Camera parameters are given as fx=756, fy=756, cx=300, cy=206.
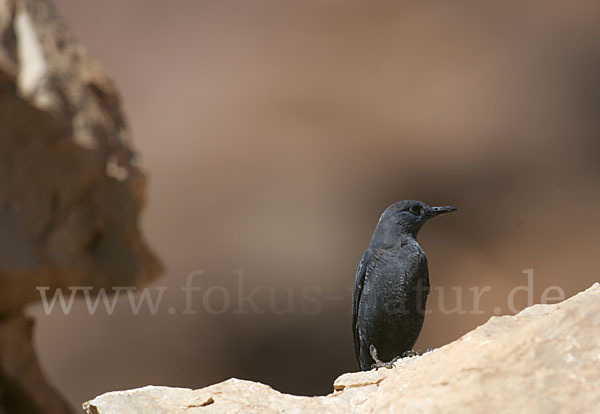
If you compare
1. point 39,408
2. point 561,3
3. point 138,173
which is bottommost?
point 39,408

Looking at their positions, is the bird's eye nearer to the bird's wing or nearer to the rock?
the bird's wing

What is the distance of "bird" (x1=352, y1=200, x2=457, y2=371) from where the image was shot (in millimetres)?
3867

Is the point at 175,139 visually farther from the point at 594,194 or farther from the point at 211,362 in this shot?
the point at 594,194

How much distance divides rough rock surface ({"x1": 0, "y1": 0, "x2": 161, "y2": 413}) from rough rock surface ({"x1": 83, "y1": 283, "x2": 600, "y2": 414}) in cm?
325

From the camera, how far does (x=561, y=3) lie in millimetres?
10945

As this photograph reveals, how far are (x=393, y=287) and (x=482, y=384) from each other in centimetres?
150

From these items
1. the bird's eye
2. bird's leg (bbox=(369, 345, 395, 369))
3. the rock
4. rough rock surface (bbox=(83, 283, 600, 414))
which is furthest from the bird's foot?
the rock

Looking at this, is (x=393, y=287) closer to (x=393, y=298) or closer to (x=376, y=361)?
(x=393, y=298)

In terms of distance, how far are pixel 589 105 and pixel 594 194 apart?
133cm

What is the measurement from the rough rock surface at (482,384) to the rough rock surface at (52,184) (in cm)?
325

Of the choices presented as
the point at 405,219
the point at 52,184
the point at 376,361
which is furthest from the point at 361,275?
the point at 52,184

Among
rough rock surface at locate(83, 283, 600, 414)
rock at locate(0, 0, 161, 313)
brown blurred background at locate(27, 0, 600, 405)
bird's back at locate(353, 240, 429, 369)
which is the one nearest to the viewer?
rough rock surface at locate(83, 283, 600, 414)

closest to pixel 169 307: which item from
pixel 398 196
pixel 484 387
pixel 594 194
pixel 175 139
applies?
pixel 175 139

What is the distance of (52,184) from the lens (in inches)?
236
